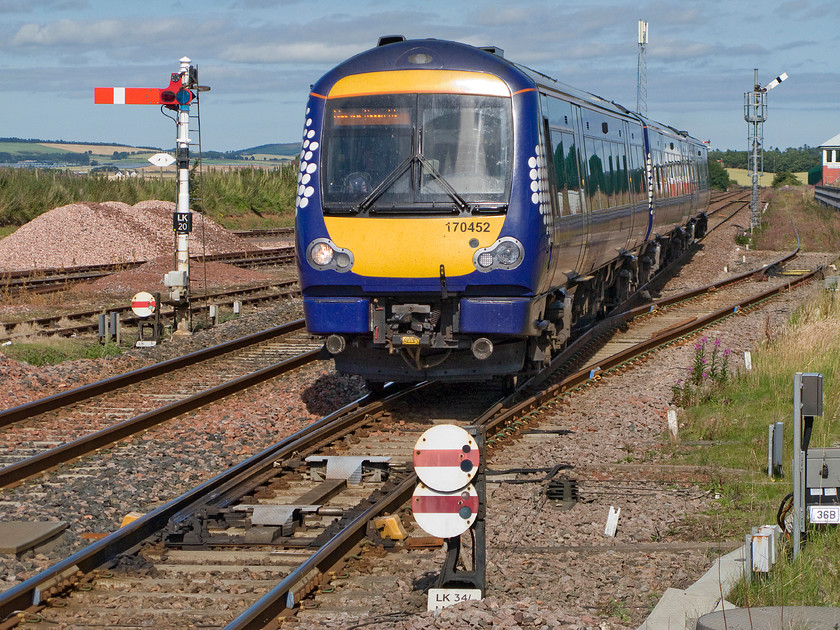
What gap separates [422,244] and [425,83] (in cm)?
151

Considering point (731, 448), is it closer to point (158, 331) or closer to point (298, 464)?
point (298, 464)

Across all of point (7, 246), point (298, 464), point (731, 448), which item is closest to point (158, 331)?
point (298, 464)

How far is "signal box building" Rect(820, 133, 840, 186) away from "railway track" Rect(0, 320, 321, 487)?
97.3 metres

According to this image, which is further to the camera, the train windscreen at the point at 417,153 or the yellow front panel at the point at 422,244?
the train windscreen at the point at 417,153

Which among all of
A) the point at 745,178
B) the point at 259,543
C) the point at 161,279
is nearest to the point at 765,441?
the point at 259,543

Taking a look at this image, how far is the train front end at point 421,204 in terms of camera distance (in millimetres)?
10336

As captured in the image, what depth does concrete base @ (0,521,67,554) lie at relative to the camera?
7.07 meters

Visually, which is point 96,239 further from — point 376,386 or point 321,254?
point 321,254

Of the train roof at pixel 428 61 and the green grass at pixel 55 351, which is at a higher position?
the train roof at pixel 428 61

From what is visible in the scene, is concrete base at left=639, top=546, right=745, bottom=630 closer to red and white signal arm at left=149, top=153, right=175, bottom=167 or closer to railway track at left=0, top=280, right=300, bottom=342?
railway track at left=0, top=280, right=300, bottom=342

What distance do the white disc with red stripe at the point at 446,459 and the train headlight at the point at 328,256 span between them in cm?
472

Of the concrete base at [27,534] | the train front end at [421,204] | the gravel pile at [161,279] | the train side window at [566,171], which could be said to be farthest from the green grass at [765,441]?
the gravel pile at [161,279]

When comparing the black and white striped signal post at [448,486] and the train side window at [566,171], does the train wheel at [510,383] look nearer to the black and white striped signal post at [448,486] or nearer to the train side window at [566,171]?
the train side window at [566,171]

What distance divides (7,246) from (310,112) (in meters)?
22.1
